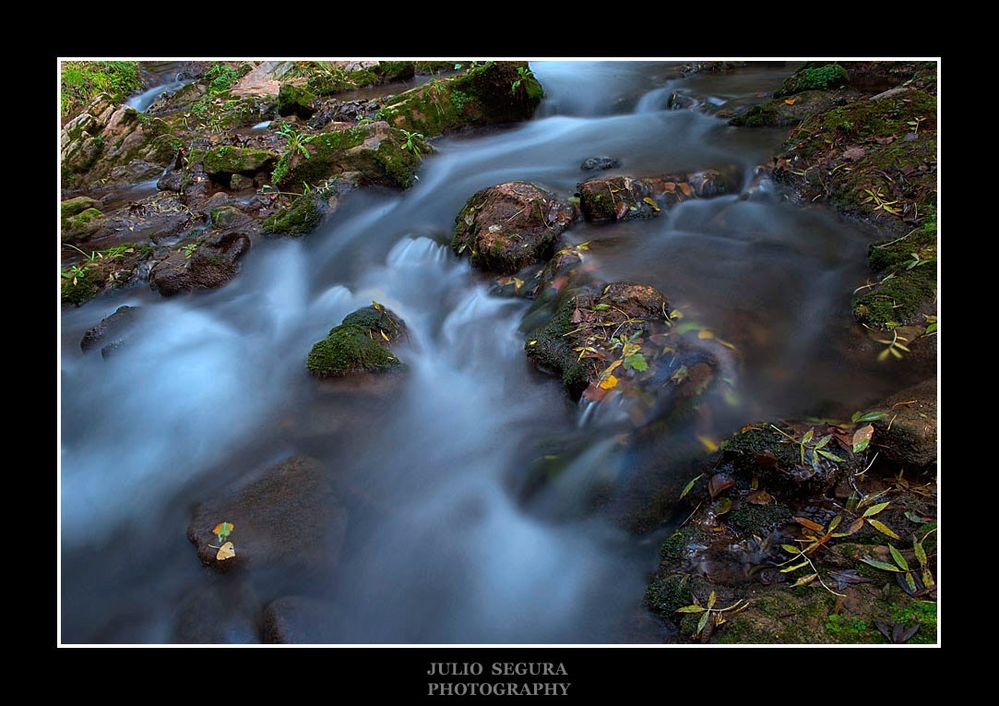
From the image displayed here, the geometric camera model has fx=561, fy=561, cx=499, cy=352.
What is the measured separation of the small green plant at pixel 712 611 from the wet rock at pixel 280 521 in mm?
2018

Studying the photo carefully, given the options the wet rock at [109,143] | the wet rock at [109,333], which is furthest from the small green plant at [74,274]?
the wet rock at [109,143]

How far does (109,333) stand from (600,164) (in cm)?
560

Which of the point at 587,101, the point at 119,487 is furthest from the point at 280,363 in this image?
the point at 587,101

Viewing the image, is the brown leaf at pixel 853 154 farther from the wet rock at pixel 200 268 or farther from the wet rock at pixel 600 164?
the wet rock at pixel 200 268

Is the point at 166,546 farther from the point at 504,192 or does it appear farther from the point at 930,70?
the point at 930,70

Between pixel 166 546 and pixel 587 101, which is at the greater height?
pixel 587 101

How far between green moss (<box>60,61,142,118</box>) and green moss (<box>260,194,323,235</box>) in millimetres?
7723

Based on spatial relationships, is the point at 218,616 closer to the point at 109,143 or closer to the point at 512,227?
the point at 512,227

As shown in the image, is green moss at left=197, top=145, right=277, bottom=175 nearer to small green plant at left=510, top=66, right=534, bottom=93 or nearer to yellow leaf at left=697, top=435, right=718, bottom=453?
small green plant at left=510, top=66, right=534, bottom=93

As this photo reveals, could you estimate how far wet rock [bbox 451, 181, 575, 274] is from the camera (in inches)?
211

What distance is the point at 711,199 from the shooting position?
5.91 m

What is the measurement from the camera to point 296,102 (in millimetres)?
10312

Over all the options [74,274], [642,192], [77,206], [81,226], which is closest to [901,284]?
[642,192]

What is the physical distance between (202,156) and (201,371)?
4619mm
